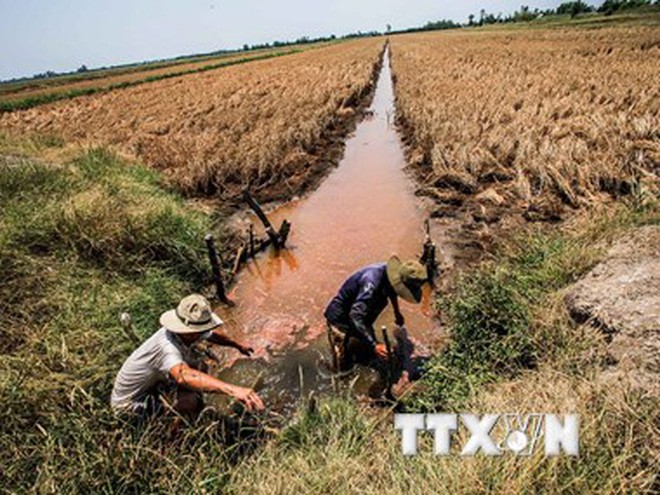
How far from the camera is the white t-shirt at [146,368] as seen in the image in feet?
10.3

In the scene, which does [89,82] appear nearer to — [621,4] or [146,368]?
[146,368]

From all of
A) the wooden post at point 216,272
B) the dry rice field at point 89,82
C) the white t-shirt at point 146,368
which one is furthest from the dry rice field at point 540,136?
the dry rice field at point 89,82

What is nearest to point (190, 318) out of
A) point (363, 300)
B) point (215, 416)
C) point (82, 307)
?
point (215, 416)

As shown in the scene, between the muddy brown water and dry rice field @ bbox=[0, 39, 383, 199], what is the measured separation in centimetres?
117

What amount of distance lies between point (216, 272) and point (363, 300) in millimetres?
2485

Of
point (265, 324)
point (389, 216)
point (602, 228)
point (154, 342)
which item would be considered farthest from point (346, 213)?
point (154, 342)

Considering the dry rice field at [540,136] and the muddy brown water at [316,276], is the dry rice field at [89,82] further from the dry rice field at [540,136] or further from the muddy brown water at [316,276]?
the muddy brown water at [316,276]

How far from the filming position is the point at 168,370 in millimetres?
3115

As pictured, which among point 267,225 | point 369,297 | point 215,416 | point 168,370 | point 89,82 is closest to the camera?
point 168,370

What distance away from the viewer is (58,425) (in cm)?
303

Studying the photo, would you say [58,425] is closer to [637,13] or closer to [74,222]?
[74,222]

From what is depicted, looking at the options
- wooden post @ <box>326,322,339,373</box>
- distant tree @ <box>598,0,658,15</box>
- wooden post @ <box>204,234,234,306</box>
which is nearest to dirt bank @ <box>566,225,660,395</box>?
wooden post @ <box>326,322,339,373</box>

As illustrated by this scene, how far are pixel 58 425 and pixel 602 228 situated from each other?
19.8 ft

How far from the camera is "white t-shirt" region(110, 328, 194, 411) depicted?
313cm
